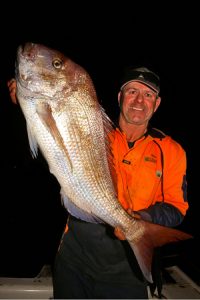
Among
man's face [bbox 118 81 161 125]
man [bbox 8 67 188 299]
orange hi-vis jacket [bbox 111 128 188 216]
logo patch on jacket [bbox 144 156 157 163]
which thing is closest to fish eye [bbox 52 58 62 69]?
man [bbox 8 67 188 299]

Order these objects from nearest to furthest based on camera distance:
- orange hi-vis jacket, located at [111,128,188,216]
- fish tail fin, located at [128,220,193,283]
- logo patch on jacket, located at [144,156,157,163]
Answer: fish tail fin, located at [128,220,193,283] → orange hi-vis jacket, located at [111,128,188,216] → logo patch on jacket, located at [144,156,157,163]

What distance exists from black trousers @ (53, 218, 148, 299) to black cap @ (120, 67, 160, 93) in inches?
63.0

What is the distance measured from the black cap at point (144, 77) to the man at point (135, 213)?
244mm

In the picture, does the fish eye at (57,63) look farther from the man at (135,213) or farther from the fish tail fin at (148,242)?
the fish tail fin at (148,242)

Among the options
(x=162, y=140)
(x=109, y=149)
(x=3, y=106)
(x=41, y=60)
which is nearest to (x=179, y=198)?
(x=162, y=140)

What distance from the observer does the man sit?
2.87 metres

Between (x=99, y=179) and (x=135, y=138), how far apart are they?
1.09 metres

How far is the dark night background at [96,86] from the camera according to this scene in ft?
27.2

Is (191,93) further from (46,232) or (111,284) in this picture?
(111,284)

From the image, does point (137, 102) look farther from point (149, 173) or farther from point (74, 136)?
point (74, 136)

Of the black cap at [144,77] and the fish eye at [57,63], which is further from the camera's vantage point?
the black cap at [144,77]

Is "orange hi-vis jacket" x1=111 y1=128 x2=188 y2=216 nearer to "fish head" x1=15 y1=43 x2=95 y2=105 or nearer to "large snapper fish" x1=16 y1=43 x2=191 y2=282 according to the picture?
"large snapper fish" x1=16 y1=43 x2=191 y2=282

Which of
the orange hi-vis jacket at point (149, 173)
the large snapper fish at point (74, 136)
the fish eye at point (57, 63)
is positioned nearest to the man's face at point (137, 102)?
the orange hi-vis jacket at point (149, 173)

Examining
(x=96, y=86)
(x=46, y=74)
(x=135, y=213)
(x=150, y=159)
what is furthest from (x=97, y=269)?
(x=96, y=86)
